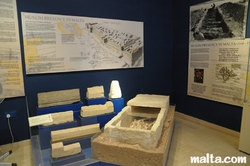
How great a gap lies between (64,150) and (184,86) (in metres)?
2.69

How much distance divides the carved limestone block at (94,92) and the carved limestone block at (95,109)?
31cm

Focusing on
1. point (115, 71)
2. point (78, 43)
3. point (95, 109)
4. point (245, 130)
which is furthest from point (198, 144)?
point (78, 43)

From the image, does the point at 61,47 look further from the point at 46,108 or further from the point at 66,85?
the point at 46,108

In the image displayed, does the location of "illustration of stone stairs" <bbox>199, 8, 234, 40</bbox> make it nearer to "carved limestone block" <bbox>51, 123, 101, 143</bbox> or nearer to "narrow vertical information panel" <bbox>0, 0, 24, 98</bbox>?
"carved limestone block" <bbox>51, 123, 101, 143</bbox>

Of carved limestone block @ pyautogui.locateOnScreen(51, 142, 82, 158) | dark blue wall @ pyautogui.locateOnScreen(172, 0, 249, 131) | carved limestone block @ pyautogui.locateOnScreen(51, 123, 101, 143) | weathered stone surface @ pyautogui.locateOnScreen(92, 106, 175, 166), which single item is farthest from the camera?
dark blue wall @ pyautogui.locateOnScreen(172, 0, 249, 131)

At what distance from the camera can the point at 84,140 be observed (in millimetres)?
2162

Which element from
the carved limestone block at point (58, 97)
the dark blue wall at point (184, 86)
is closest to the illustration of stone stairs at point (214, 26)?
the dark blue wall at point (184, 86)

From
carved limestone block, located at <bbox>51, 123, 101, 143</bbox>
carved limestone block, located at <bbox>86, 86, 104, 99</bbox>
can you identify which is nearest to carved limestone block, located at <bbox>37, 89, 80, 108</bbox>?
carved limestone block, located at <bbox>86, 86, 104, 99</bbox>

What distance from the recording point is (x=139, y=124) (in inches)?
96.0

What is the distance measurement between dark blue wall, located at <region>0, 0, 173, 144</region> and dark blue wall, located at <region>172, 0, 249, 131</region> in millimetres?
146

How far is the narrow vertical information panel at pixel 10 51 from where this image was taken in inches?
95.7

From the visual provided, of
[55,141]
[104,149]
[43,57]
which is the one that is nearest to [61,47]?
[43,57]

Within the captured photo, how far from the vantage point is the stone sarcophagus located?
6.15 feet

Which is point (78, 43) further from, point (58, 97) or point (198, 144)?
point (198, 144)
